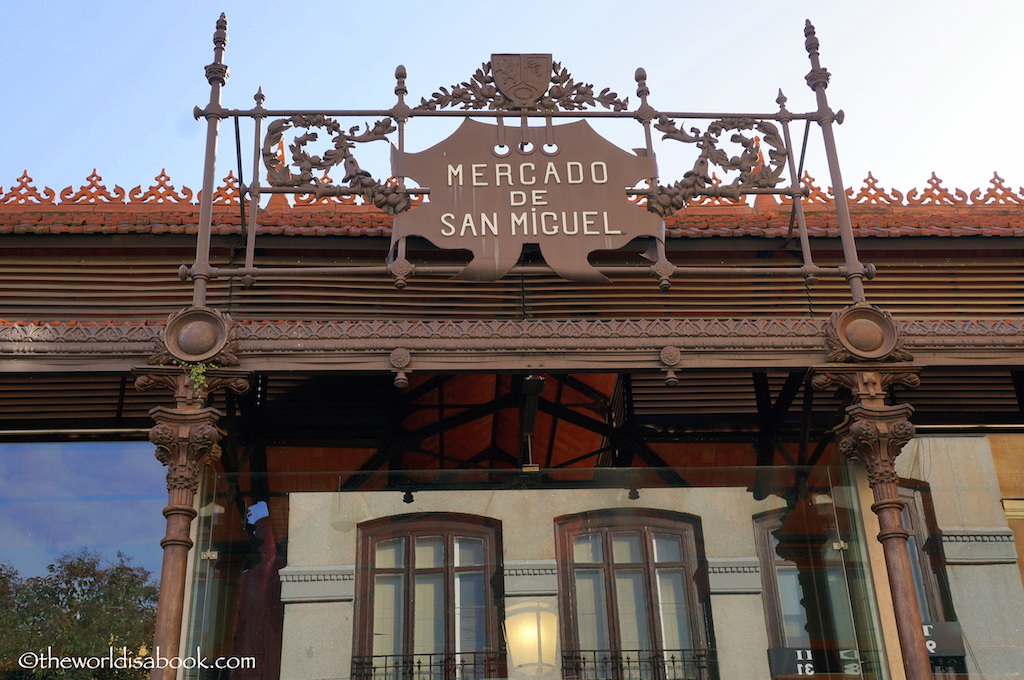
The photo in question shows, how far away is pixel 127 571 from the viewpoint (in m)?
9.94

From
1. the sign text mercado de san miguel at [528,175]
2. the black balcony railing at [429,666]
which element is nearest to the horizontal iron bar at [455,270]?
the sign text mercado de san miguel at [528,175]

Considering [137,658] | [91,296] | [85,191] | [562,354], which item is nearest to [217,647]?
[137,658]

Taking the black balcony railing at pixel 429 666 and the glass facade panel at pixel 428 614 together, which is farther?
the glass facade panel at pixel 428 614

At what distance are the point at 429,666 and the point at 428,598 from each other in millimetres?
576

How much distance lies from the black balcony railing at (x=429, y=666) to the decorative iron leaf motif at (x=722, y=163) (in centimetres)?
425

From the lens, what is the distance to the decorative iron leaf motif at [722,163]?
424 inches

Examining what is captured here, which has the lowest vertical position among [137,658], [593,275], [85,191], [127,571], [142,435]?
[137,658]

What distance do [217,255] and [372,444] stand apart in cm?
258

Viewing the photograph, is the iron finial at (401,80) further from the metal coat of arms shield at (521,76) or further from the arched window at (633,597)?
the arched window at (633,597)

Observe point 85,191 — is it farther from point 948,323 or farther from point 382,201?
point 948,323

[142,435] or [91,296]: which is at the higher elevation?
[91,296]

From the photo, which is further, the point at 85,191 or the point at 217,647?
the point at 85,191

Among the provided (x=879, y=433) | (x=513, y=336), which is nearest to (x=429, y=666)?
(x=513, y=336)

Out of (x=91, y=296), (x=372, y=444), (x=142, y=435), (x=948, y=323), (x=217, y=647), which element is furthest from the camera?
(x=372, y=444)
